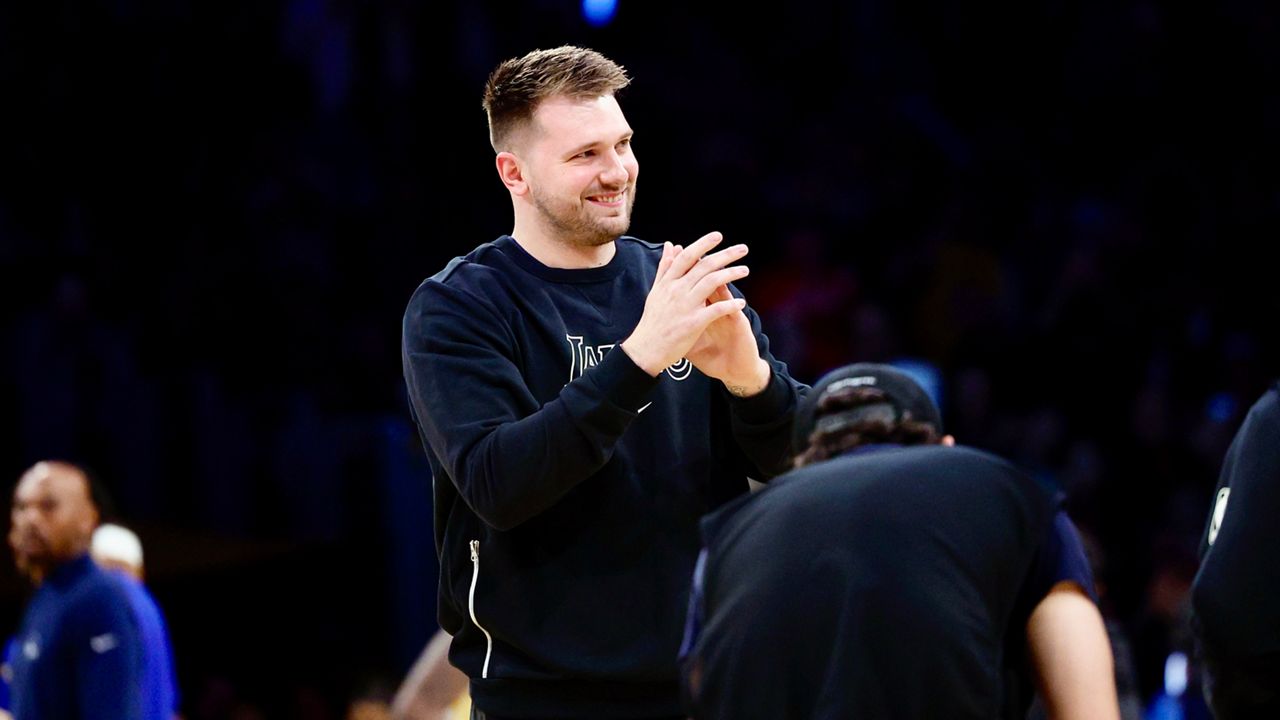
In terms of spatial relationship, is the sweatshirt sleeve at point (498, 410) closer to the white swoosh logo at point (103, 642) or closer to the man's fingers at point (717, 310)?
the man's fingers at point (717, 310)

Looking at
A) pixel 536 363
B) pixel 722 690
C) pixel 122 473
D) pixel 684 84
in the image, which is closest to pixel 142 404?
pixel 122 473

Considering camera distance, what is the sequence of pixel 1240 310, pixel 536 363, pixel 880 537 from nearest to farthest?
pixel 880 537, pixel 536 363, pixel 1240 310

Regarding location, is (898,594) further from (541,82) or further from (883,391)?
(541,82)

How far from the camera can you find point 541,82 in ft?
10.2

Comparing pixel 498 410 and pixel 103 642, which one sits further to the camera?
pixel 103 642

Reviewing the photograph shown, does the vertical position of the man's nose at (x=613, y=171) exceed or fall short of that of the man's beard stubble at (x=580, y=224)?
it exceeds it

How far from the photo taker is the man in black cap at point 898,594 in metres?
2.34

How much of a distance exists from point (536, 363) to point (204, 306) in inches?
298

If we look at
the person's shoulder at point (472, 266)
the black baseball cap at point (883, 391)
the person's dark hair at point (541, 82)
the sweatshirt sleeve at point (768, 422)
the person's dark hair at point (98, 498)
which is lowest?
the person's dark hair at point (98, 498)

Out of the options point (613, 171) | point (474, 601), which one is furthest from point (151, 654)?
point (613, 171)

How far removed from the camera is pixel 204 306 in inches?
405

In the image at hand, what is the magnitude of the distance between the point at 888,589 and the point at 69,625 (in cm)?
415

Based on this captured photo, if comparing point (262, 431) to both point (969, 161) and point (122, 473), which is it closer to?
point (122, 473)

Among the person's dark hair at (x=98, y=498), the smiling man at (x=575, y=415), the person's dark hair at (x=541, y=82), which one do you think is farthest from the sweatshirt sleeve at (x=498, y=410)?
the person's dark hair at (x=98, y=498)
